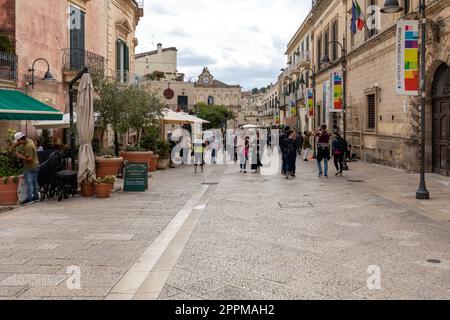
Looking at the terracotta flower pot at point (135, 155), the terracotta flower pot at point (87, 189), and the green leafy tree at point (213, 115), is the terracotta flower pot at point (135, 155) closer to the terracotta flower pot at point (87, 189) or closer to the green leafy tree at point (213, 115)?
the terracotta flower pot at point (87, 189)

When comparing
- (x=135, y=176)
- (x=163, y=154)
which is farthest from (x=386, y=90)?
(x=135, y=176)

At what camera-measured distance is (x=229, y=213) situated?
9.16 metres

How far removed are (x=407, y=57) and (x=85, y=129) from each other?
9054 millimetres

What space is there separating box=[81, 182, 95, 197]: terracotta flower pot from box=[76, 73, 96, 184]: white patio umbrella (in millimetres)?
95

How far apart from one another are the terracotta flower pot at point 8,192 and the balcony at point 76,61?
27.2 feet

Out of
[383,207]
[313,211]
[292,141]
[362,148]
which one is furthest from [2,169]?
[362,148]

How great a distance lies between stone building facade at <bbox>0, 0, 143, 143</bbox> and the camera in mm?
14828

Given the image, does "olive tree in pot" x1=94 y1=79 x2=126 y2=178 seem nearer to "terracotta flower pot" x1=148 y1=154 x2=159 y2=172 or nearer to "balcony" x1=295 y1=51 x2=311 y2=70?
"terracotta flower pot" x1=148 y1=154 x2=159 y2=172

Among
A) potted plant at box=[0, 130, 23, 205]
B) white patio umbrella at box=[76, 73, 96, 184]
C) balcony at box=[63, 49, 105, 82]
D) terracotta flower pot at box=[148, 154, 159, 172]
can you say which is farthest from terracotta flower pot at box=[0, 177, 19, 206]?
balcony at box=[63, 49, 105, 82]

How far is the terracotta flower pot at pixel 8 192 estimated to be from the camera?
999 cm

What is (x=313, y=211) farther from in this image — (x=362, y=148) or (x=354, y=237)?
(x=362, y=148)

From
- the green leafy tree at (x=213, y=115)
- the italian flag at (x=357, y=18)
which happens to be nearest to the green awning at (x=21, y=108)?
the italian flag at (x=357, y=18)
